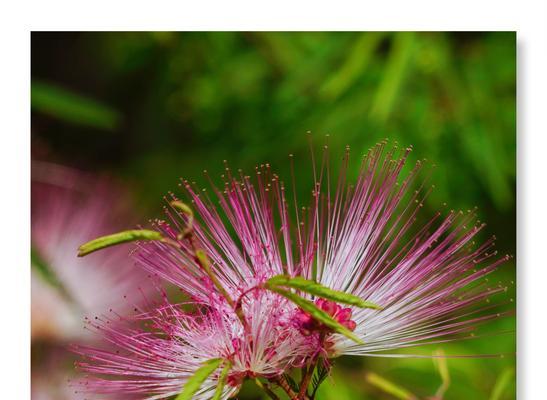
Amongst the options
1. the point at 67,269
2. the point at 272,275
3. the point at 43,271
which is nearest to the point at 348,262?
the point at 272,275

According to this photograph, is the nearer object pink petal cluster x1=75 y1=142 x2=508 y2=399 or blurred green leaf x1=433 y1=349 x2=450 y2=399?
pink petal cluster x1=75 y1=142 x2=508 y2=399

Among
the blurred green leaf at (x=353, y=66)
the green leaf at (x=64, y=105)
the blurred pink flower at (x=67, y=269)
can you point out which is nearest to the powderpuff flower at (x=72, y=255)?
the blurred pink flower at (x=67, y=269)

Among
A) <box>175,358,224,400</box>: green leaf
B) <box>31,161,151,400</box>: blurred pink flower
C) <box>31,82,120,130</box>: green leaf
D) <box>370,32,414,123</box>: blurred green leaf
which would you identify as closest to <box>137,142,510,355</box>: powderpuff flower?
<box>175,358,224,400</box>: green leaf

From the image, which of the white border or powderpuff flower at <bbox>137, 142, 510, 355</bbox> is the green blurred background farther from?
powderpuff flower at <bbox>137, 142, 510, 355</bbox>

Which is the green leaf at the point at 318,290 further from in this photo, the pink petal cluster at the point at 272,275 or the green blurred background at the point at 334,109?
the green blurred background at the point at 334,109

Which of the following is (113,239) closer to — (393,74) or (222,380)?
(222,380)
